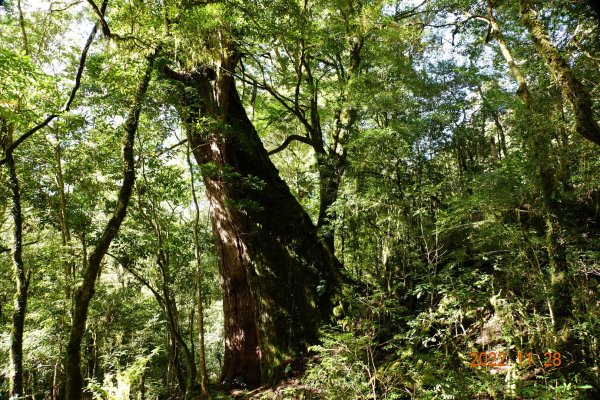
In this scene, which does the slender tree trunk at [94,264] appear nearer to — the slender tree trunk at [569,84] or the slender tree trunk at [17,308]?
the slender tree trunk at [17,308]

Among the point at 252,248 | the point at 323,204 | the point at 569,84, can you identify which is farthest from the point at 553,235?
the point at 252,248

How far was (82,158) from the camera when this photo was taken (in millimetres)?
9016

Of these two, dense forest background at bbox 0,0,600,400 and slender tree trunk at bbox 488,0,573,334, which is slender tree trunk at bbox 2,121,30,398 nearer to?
dense forest background at bbox 0,0,600,400

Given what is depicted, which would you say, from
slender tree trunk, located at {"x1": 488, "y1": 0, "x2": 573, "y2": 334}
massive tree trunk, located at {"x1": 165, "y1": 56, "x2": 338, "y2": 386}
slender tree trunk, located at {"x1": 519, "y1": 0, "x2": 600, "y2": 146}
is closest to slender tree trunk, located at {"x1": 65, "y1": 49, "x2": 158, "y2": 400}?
massive tree trunk, located at {"x1": 165, "y1": 56, "x2": 338, "y2": 386}

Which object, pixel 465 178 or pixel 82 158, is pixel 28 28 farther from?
pixel 465 178

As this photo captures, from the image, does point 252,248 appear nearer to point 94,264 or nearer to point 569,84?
point 94,264

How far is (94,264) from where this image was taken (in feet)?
18.4

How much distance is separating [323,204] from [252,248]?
6.53ft
